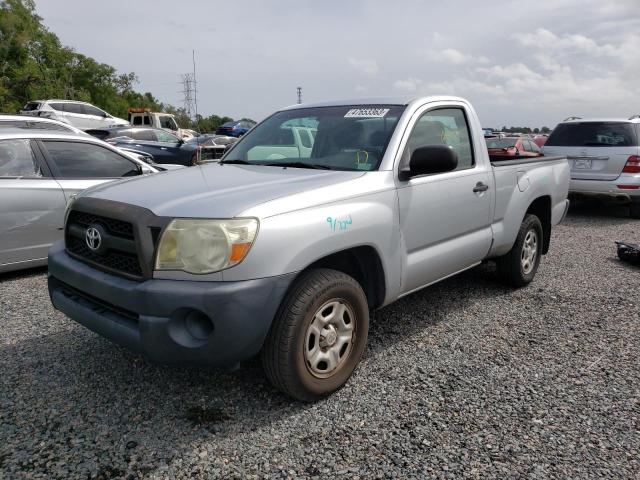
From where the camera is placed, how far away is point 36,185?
5.08m

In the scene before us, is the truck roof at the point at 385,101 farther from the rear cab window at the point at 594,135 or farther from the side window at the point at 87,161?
the rear cab window at the point at 594,135

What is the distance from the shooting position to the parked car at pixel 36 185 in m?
4.90

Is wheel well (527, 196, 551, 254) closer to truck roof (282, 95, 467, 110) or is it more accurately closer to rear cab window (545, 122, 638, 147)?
truck roof (282, 95, 467, 110)

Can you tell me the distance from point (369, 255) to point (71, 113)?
25538 mm

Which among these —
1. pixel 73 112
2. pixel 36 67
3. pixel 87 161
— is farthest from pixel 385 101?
pixel 36 67

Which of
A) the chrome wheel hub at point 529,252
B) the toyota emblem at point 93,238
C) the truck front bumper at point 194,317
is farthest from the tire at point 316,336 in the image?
the chrome wheel hub at point 529,252

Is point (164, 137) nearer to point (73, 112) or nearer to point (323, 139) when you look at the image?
point (73, 112)

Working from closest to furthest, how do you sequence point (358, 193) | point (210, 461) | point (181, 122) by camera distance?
point (210, 461)
point (358, 193)
point (181, 122)

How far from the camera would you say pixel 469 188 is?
12.5 ft

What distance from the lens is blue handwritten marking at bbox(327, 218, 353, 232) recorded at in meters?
2.71

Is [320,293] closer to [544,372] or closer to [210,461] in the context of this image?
[210,461]

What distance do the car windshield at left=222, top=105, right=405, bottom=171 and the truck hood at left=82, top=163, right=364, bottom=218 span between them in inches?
7.9

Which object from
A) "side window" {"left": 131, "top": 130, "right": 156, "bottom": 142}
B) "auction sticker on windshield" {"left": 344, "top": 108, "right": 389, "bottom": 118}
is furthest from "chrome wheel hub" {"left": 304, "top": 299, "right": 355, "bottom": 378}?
"side window" {"left": 131, "top": 130, "right": 156, "bottom": 142}

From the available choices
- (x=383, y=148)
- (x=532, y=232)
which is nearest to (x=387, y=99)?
(x=383, y=148)
